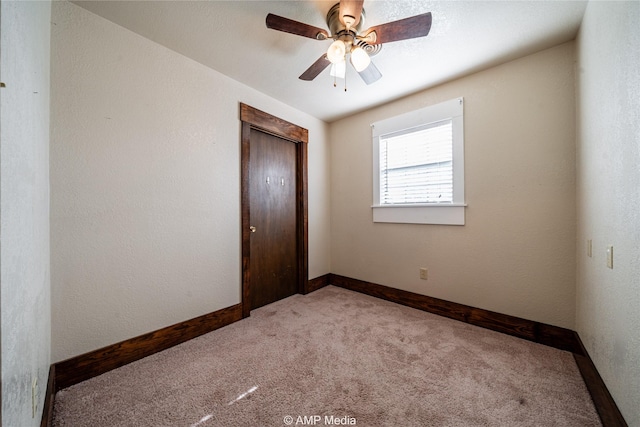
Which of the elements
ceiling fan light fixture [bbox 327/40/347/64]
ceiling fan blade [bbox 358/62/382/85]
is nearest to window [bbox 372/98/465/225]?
ceiling fan blade [bbox 358/62/382/85]

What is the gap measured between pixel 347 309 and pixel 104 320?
6.94 feet

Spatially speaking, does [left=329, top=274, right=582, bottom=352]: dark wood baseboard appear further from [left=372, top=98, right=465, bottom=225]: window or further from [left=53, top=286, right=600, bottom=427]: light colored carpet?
[left=372, top=98, right=465, bottom=225]: window

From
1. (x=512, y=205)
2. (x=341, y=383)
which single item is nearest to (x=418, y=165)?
(x=512, y=205)

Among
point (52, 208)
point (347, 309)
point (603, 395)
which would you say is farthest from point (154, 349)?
point (603, 395)

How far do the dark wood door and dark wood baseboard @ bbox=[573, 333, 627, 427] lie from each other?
2.68 m

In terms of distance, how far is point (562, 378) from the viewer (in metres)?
1.58

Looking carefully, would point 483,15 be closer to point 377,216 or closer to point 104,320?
point 377,216

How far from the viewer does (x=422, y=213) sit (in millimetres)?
2691

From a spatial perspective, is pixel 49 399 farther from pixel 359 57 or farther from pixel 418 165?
pixel 418 165

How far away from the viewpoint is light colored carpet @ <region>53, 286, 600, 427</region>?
1.30m

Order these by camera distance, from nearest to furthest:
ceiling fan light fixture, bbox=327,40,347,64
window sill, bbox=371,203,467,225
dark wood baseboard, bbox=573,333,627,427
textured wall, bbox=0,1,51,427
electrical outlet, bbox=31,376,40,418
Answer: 1. textured wall, bbox=0,1,51,427
2. electrical outlet, bbox=31,376,40,418
3. dark wood baseboard, bbox=573,333,627,427
4. ceiling fan light fixture, bbox=327,40,347,64
5. window sill, bbox=371,203,467,225

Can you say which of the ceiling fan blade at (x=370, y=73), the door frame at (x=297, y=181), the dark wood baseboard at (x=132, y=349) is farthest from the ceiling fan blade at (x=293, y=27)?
the dark wood baseboard at (x=132, y=349)

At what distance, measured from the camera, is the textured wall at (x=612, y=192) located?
3.35 ft

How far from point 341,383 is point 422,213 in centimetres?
188
